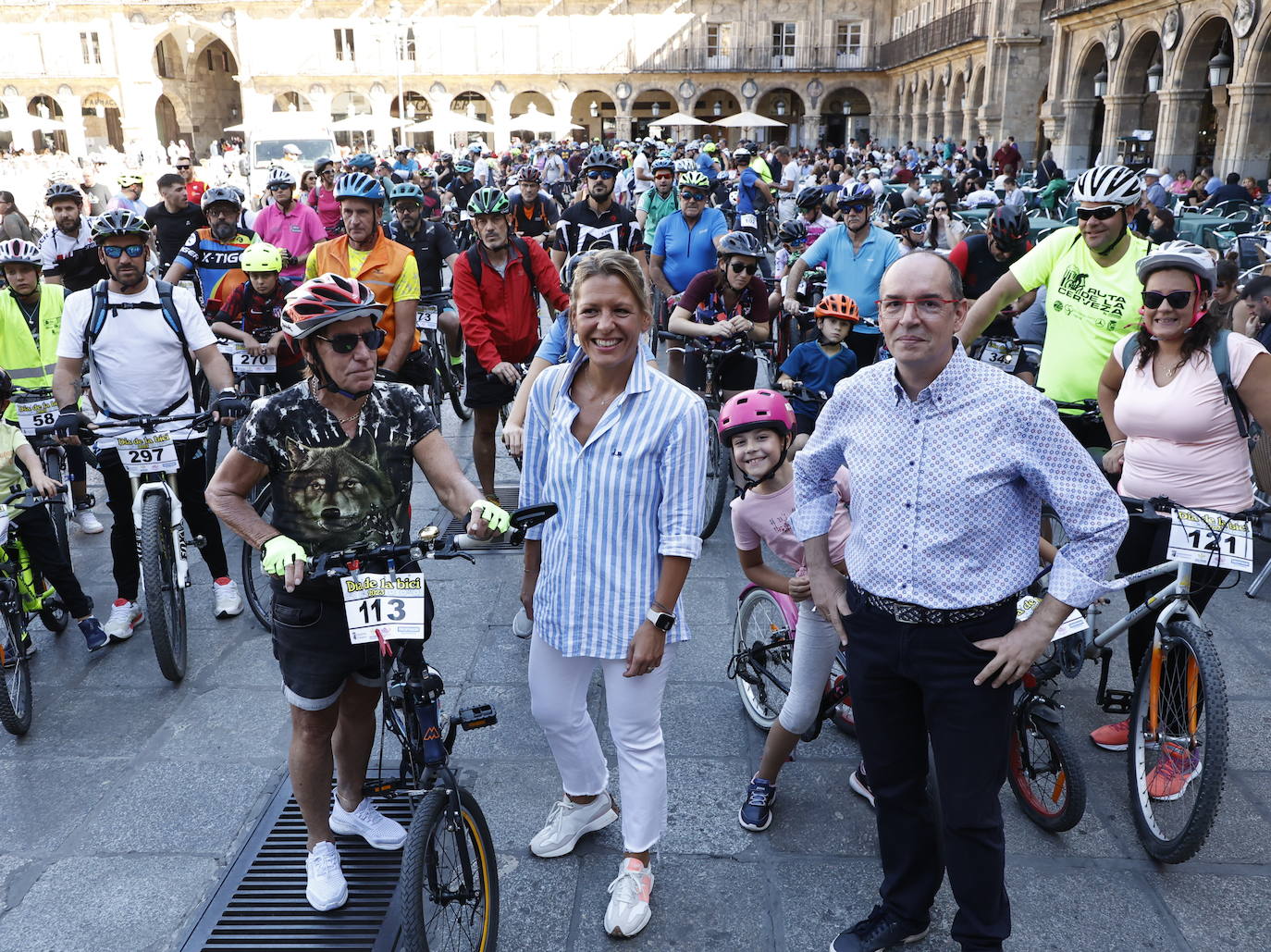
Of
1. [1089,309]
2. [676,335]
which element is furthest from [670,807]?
[676,335]

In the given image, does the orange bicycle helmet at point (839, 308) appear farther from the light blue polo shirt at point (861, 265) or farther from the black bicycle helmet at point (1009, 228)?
the black bicycle helmet at point (1009, 228)

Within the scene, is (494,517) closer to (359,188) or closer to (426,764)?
(426,764)

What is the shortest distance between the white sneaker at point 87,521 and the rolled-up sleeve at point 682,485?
16.8ft

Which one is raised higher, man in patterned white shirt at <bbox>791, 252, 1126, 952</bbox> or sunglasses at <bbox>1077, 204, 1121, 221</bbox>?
sunglasses at <bbox>1077, 204, 1121, 221</bbox>

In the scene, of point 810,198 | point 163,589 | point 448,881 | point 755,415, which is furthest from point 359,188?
point 810,198

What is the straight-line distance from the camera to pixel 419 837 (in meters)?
2.60

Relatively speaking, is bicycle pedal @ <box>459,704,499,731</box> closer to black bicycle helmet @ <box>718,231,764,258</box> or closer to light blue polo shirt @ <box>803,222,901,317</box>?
black bicycle helmet @ <box>718,231,764,258</box>

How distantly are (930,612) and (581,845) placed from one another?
1589 millimetres

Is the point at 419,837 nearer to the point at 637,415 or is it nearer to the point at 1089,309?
the point at 637,415

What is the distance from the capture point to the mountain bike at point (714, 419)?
6309 millimetres

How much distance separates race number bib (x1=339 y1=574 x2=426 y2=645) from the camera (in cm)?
274

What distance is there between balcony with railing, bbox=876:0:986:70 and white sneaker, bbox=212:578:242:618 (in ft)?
90.4

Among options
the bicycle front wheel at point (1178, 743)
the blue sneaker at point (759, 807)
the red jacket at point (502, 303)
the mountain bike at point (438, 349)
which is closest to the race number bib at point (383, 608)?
the blue sneaker at point (759, 807)

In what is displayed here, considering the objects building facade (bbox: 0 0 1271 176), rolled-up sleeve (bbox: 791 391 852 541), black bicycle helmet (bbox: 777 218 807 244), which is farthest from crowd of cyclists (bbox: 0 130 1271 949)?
building facade (bbox: 0 0 1271 176)
